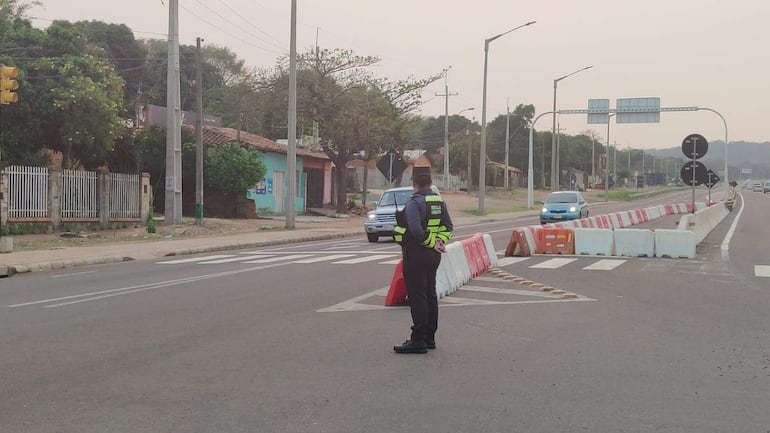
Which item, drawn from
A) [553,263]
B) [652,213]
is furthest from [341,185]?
[553,263]

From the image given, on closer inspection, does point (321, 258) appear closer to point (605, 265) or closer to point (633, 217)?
point (605, 265)

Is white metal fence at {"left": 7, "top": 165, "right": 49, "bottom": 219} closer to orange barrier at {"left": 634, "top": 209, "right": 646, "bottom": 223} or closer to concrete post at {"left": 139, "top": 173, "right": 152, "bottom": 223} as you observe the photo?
concrete post at {"left": 139, "top": 173, "right": 152, "bottom": 223}

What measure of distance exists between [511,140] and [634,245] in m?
82.8

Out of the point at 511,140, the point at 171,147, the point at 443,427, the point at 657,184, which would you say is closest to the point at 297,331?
the point at 443,427

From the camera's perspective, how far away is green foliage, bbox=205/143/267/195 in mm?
32656

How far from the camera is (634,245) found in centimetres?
1831

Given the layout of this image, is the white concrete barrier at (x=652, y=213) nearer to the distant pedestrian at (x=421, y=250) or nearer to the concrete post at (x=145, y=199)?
the concrete post at (x=145, y=199)

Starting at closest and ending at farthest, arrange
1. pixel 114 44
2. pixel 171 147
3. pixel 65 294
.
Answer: pixel 65 294, pixel 171 147, pixel 114 44

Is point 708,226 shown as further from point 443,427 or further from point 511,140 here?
point 511,140

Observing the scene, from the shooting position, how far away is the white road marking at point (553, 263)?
52.1 ft

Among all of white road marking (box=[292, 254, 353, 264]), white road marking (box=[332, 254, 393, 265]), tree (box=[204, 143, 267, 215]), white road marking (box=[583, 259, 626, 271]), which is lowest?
white road marking (box=[292, 254, 353, 264])

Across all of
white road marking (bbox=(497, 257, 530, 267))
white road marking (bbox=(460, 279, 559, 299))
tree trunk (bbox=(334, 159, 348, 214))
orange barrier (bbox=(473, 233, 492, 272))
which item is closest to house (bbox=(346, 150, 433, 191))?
tree trunk (bbox=(334, 159, 348, 214))

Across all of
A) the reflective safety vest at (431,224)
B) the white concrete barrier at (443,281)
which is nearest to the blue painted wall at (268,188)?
the white concrete barrier at (443,281)

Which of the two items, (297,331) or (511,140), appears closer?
(297,331)
